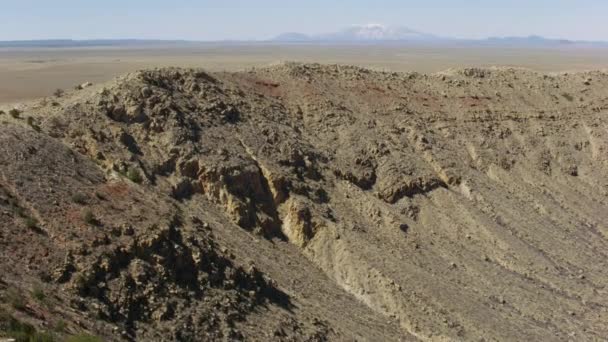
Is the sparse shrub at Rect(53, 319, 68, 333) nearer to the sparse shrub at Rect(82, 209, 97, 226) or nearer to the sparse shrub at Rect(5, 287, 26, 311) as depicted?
the sparse shrub at Rect(5, 287, 26, 311)

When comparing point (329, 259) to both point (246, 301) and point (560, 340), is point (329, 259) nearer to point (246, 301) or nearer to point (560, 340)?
point (246, 301)

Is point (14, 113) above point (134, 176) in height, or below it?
above

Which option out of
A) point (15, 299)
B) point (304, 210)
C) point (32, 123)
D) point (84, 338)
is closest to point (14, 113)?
point (32, 123)

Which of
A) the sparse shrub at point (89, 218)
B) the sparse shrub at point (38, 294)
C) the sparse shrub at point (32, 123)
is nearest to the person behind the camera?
the sparse shrub at point (38, 294)

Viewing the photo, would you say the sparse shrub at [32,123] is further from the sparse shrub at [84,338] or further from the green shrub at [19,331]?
the sparse shrub at [84,338]

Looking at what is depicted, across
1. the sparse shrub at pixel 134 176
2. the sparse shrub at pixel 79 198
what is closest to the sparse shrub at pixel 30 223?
the sparse shrub at pixel 79 198

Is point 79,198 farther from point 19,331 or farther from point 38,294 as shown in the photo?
point 19,331
